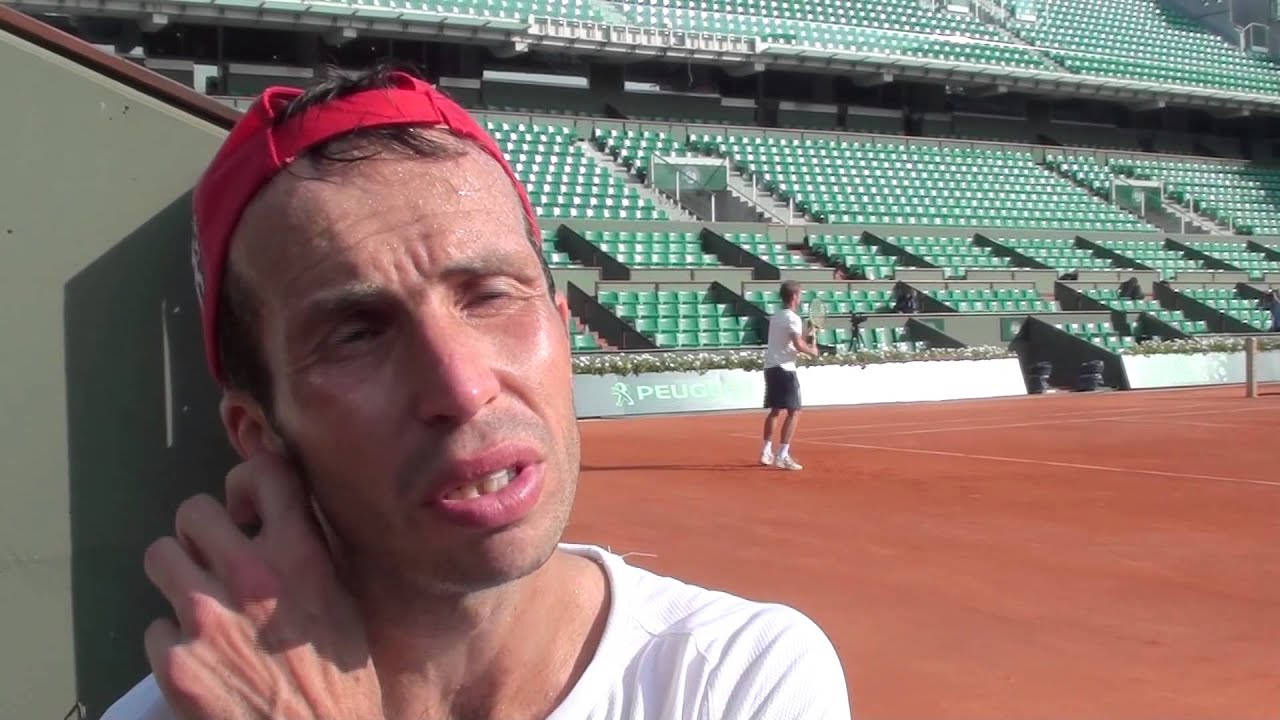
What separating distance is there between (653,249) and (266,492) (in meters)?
21.7

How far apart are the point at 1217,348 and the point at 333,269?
2401 centimetres

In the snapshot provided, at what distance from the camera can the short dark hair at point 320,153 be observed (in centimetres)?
134

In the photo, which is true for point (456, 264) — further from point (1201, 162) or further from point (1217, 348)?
point (1201, 162)

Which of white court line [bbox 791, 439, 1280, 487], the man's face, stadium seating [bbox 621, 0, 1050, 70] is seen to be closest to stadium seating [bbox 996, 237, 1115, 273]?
stadium seating [bbox 621, 0, 1050, 70]

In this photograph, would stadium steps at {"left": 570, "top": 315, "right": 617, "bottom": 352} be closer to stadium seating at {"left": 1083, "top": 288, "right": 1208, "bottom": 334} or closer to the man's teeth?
stadium seating at {"left": 1083, "top": 288, "right": 1208, "bottom": 334}

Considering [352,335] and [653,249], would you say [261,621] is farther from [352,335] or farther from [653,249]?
[653,249]

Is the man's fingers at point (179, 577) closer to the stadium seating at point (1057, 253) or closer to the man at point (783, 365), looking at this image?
the man at point (783, 365)

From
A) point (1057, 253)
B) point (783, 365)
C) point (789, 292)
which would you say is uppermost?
point (789, 292)

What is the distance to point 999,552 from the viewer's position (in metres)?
6.25

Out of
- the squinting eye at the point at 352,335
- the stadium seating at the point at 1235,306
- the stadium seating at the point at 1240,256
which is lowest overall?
the stadium seating at the point at 1235,306

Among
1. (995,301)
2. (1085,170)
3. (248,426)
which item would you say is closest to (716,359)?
(995,301)

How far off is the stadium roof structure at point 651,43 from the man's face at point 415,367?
974 inches

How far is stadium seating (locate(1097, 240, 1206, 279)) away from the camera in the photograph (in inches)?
1122

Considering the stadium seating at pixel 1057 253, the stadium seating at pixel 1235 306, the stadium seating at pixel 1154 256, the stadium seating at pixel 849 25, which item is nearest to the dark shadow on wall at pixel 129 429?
the stadium seating at pixel 1057 253
